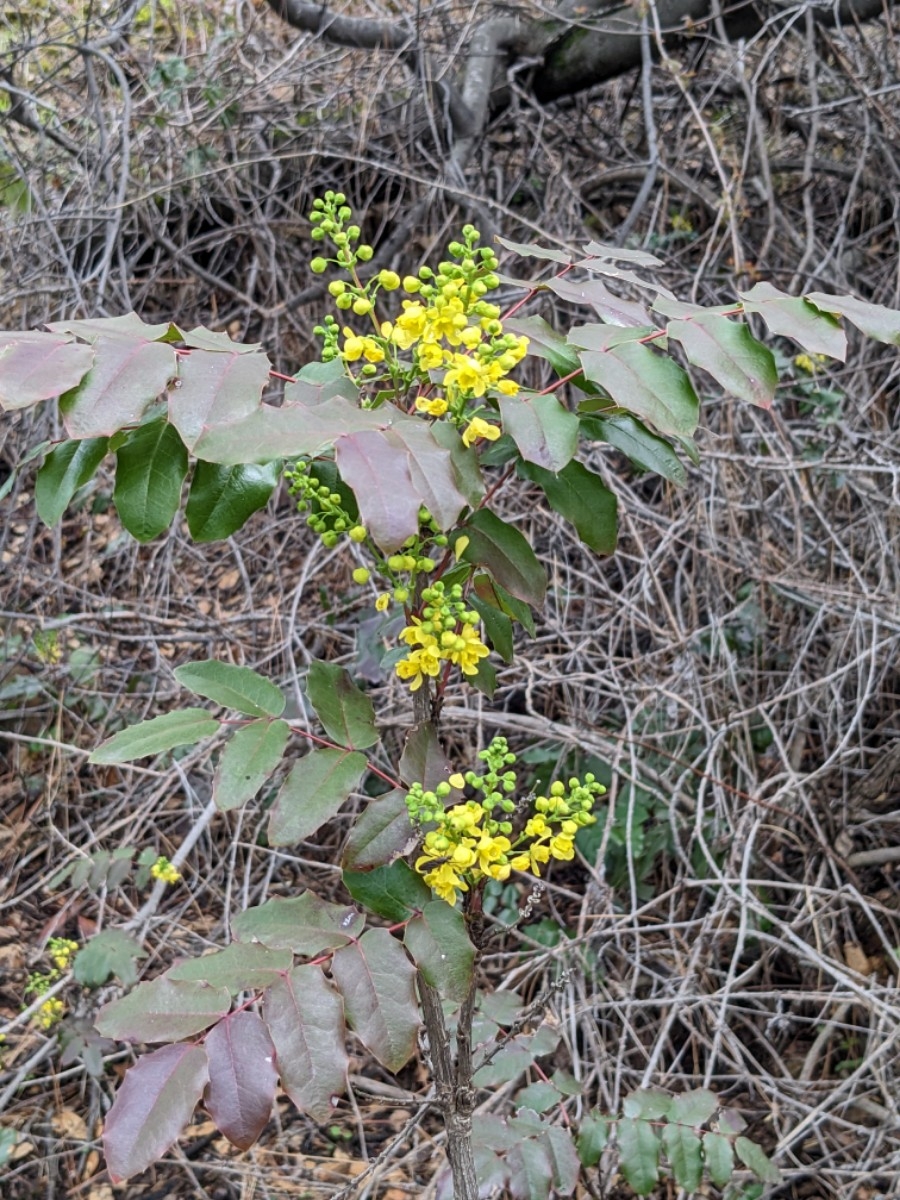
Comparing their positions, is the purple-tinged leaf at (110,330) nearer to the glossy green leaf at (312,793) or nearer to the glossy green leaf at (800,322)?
the glossy green leaf at (312,793)

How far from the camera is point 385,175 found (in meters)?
3.33

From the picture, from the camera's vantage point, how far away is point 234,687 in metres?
0.96

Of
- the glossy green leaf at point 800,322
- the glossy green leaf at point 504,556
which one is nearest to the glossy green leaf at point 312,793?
the glossy green leaf at point 504,556

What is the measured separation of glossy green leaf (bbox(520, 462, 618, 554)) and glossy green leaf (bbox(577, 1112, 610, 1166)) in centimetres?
91

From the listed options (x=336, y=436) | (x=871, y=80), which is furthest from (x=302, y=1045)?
(x=871, y=80)

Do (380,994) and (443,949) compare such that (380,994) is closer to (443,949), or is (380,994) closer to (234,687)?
(443,949)

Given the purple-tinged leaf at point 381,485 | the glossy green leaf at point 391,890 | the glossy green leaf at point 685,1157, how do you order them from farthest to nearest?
the glossy green leaf at point 685,1157 < the glossy green leaf at point 391,890 < the purple-tinged leaf at point 381,485

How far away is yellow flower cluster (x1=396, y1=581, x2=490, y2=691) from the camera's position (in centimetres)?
89

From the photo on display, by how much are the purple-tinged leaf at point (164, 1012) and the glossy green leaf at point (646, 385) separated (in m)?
0.64

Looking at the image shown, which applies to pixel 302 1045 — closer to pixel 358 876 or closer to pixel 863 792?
pixel 358 876

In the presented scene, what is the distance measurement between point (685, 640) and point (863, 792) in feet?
1.91

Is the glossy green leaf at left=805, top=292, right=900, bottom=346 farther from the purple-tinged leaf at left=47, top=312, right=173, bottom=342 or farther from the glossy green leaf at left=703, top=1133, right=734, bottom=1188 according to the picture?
the glossy green leaf at left=703, top=1133, right=734, bottom=1188

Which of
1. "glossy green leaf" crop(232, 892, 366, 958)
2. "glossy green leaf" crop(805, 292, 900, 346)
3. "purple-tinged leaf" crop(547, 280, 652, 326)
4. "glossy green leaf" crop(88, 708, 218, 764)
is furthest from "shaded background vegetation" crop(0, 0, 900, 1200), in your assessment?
"glossy green leaf" crop(88, 708, 218, 764)

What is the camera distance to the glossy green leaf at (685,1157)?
1329 mm
